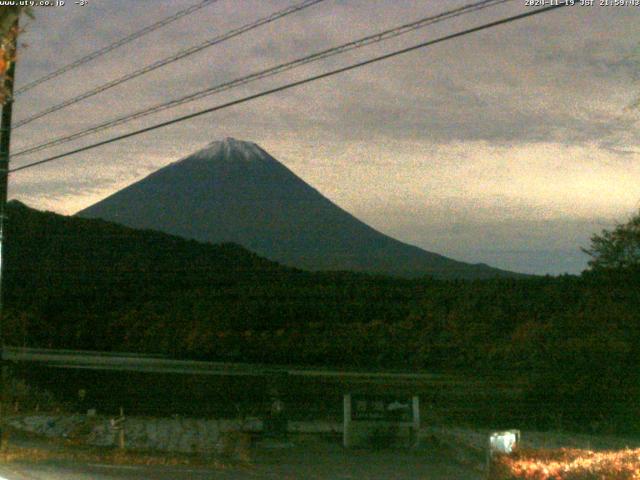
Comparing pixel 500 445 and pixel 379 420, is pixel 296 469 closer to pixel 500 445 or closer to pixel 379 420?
pixel 379 420

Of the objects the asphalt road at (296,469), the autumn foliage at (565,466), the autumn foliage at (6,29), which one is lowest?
the asphalt road at (296,469)

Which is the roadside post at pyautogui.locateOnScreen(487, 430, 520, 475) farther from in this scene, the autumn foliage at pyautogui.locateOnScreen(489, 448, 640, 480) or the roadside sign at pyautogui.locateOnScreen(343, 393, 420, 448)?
the roadside sign at pyautogui.locateOnScreen(343, 393, 420, 448)

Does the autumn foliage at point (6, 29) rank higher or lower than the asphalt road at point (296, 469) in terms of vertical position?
higher

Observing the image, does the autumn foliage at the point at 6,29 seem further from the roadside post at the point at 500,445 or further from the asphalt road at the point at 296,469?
the roadside post at the point at 500,445

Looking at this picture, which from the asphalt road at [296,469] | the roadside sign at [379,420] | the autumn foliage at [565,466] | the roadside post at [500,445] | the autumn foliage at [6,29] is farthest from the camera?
the roadside sign at [379,420]

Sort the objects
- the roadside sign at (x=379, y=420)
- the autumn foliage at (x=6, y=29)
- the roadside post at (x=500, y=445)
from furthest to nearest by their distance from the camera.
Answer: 1. the roadside sign at (x=379, y=420)
2. the roadside post at (x=500, y=445)
3. the autumn foliage at (x=6, y=29)

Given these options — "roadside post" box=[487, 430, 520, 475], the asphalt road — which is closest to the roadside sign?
the asphalt road

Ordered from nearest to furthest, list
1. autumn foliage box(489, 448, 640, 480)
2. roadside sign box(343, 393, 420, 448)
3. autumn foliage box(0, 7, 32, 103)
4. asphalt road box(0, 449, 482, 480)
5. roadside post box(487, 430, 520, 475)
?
autumn foliage box(0, 7, 32, 103), autumn foliage box(489, 448, 640, 480), roadside post box(487, 430, 520, 475), asphalt road box(0, 449, 482, 480), roadside sign box(343, 393, 420, 448)

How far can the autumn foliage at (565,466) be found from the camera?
8.10 metres

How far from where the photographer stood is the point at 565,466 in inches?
346

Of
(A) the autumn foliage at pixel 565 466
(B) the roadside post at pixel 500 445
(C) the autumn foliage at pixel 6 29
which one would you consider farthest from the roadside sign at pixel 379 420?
(C) the autumn foliage at pixel 6 29

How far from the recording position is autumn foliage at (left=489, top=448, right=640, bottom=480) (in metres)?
8.10

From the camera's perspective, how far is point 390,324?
38.7 meters

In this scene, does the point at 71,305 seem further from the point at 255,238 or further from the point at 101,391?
the point at 255,238
